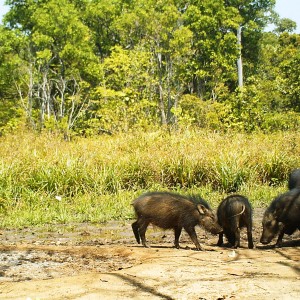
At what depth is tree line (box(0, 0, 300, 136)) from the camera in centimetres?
3219

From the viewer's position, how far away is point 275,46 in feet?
151

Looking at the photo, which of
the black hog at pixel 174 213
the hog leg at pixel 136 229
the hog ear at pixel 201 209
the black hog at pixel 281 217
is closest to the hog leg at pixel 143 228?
the black hog at pixel 174 213

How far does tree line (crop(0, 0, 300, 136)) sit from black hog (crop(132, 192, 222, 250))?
22075mm

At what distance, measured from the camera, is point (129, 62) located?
34.1 m

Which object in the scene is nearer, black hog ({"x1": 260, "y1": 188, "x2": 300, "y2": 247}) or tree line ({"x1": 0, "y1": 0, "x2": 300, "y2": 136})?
black hog ({"x1": 260, "y1": 188, "x2": 300, "y2": 247})

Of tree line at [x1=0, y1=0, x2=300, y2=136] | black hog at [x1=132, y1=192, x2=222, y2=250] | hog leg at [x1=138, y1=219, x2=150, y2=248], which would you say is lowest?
hog leg at [x1=138, y1=219, x2=150, y2=248]

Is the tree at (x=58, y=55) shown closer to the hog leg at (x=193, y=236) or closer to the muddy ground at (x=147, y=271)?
the hog leg at (x=193, y=236)

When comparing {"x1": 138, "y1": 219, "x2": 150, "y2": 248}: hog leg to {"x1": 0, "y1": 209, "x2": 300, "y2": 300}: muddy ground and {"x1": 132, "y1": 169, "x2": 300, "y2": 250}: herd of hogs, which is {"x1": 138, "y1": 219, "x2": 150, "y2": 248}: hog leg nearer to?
{"x1": 132, "y1": 169, "x2": 300, "y2": 250}: herd of hogs

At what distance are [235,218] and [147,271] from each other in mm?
2454

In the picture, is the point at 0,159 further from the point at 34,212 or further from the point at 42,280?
the point at 42,280

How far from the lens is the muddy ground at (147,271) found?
4.33m

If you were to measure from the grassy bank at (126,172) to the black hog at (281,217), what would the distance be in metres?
3.21

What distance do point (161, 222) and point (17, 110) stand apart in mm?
30374

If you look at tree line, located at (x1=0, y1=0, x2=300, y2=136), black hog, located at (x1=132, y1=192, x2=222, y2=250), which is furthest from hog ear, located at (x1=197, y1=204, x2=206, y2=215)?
tree line, located at (x1=0, y1=0, x2=300, y2=136)
